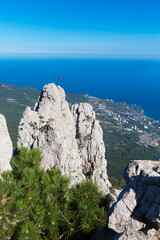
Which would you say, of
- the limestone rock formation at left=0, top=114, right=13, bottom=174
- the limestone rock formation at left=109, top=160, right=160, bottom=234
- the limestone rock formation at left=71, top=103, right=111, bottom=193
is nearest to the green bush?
the limestone rock formation at left=109, top=160, right=160, bottom=234

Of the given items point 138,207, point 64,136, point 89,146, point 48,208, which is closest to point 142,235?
point 138,207

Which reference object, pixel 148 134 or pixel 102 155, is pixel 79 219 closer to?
pixel 102 155

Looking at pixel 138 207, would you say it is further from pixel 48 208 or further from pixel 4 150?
pixel 4 150

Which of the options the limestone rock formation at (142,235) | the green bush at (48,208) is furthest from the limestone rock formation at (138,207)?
the green bush at (48,208)

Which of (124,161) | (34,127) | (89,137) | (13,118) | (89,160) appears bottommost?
(124,161)

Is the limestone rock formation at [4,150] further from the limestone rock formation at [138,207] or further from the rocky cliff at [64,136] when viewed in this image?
the rocky cliff at [64,136]

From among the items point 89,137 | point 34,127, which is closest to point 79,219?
point 34,127

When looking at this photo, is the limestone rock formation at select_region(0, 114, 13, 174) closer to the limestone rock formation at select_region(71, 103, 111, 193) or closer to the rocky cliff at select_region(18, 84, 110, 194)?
the rocky cliff at select_region(18, 84, 110, 194)

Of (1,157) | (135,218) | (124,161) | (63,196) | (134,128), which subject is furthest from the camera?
(134,128)
